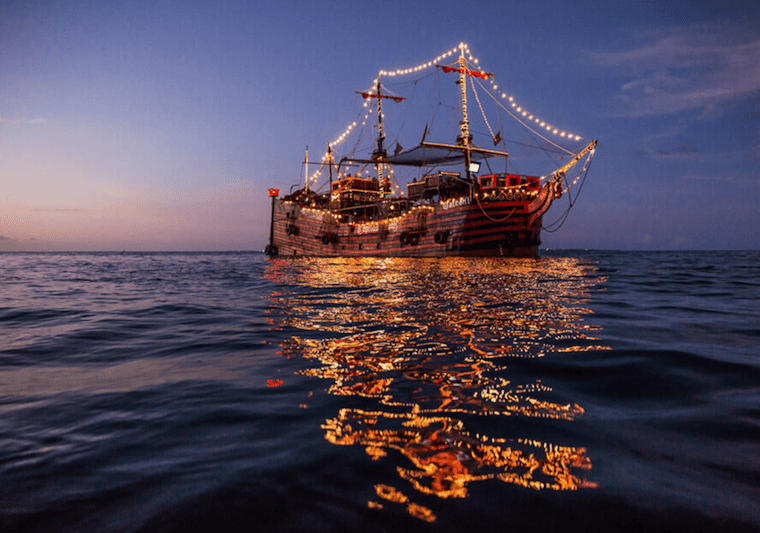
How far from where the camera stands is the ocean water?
2.10 metres

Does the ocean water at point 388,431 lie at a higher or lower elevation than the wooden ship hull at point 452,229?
lower

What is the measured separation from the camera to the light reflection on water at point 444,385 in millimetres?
2459

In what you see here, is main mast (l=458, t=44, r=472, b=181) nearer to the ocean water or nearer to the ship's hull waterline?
the ship's hull waterline

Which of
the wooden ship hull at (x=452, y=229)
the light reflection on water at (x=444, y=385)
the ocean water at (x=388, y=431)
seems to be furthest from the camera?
the wooden ship hull at (x=452, y=229)

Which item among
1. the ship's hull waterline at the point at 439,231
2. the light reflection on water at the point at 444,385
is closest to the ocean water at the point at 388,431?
the light reflection on water at the point at 444,385

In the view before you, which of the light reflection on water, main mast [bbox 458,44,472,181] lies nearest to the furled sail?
main mast [bbox 458,44,472,181]

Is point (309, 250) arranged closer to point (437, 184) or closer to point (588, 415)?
point (437, 184)

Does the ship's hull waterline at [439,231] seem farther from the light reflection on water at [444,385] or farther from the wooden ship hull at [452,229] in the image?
the light reflection on water at [444,385]

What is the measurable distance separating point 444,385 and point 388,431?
1238mm

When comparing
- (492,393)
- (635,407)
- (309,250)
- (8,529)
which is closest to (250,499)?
(8,529)

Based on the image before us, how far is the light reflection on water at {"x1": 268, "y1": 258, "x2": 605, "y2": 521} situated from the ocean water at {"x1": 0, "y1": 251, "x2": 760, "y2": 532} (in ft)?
0.07

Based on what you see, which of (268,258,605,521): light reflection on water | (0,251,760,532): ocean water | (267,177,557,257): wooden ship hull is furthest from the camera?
(267,177,557,257): wooden ship hull

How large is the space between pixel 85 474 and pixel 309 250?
55.6 m

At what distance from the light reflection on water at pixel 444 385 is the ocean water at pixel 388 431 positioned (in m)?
0.02
